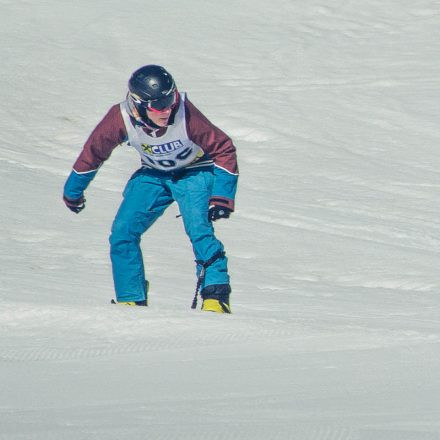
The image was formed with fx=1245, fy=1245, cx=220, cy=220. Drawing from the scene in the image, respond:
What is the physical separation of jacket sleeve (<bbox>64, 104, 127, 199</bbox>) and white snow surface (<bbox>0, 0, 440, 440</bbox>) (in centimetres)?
63

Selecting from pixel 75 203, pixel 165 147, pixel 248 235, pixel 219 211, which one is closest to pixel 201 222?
pixel 219 211

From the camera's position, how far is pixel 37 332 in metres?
5.33

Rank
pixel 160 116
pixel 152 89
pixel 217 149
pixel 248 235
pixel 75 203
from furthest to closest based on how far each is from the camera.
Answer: pixel 248 235 < pixel 75 203 < pixel 217 149 < pixel 160 116 < pixel 152 89

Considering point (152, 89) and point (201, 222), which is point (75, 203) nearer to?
point (201, 222)

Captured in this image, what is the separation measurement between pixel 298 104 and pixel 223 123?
4.70 feet

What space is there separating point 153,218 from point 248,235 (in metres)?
4.20

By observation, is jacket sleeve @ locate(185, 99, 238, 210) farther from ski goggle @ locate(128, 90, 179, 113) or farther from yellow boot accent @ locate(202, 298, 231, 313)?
Answer: yellow boot accent @ locate(202, 298, 231, 313)

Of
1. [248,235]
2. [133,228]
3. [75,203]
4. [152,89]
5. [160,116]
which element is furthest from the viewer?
[248,235]

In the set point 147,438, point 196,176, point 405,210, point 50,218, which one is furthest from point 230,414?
point 405,210

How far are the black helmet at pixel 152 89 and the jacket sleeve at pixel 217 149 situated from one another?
0.20 metres

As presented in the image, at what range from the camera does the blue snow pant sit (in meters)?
6.61

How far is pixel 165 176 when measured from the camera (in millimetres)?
6711

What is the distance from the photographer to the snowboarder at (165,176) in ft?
21.2

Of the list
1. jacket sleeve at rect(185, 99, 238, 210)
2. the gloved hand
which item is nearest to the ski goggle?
jacket sleeve at rect(185, 99, 238, 210)
